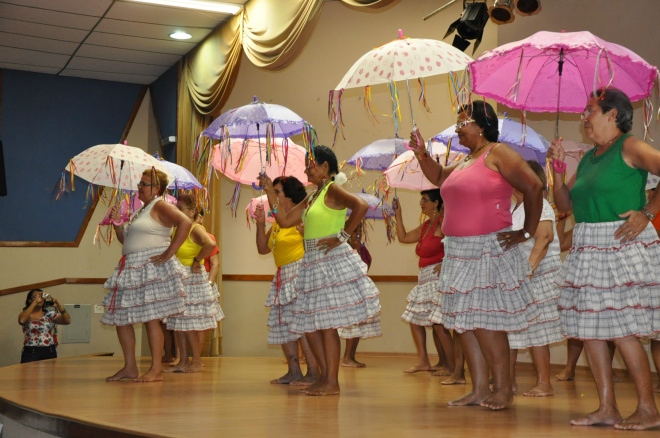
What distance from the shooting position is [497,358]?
3.47m

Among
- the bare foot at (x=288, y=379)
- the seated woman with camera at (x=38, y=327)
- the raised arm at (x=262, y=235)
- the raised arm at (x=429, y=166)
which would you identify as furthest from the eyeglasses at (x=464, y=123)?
the seated woman with camera at (x=38, y=327)

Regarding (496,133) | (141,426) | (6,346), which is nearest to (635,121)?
(496,133)

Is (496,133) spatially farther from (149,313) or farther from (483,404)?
(149,313)

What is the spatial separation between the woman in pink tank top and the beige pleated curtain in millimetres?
2192

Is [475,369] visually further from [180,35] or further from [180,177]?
[180,35]

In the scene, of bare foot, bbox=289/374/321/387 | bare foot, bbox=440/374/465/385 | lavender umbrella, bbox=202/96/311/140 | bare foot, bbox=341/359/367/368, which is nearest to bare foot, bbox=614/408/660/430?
bare foot, bbox=440/374/465/385

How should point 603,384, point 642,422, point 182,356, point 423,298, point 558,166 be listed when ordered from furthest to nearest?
point 182,356, point 423,298, point 558,166, point 603,384, point 642,422

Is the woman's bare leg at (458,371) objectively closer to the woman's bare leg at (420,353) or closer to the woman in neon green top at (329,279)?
the woman's bare leg at (420,353)

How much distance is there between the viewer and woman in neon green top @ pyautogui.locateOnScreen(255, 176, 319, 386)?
4902 mm

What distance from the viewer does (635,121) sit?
632 cm

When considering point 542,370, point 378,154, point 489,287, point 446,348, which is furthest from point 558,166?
point 378,154

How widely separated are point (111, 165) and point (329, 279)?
2609 mm

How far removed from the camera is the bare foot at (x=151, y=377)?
194 inches

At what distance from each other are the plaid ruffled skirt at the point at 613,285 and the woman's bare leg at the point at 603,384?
0.09 meters
